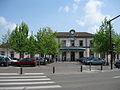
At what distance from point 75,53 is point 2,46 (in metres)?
20.4

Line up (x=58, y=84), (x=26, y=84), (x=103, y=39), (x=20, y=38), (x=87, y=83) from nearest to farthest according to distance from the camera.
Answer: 1. (x=26, y=84)
2. (x=58, y=84)
3. (x=87, y=83)
4. (x=103, y=39)
5. (x=20, y=38)

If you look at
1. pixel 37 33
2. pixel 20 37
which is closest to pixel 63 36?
pixel 37 33

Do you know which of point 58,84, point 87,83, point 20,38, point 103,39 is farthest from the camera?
point 20,38

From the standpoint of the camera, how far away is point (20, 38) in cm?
5459

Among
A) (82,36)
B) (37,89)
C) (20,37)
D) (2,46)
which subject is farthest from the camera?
(82,36)

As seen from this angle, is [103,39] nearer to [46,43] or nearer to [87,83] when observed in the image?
[46,43]

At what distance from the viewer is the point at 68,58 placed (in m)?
70.6

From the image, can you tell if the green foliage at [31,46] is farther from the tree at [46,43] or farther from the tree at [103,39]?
the tree at [103,39]

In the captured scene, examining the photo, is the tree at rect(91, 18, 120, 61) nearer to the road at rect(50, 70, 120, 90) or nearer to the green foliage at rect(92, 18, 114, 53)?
the green foliage at rect(92, 18, 114, 53)

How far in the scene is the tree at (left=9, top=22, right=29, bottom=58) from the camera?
174 ft

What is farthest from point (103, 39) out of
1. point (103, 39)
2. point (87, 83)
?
point (87, 83)

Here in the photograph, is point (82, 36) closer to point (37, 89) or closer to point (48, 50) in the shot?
point (48, 50)

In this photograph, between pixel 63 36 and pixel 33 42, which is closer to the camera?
pixel 33 42

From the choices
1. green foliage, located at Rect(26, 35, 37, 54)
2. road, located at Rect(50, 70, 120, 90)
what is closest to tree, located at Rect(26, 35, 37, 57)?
green foliage, located at Rect(26, 35, 37, 54)
